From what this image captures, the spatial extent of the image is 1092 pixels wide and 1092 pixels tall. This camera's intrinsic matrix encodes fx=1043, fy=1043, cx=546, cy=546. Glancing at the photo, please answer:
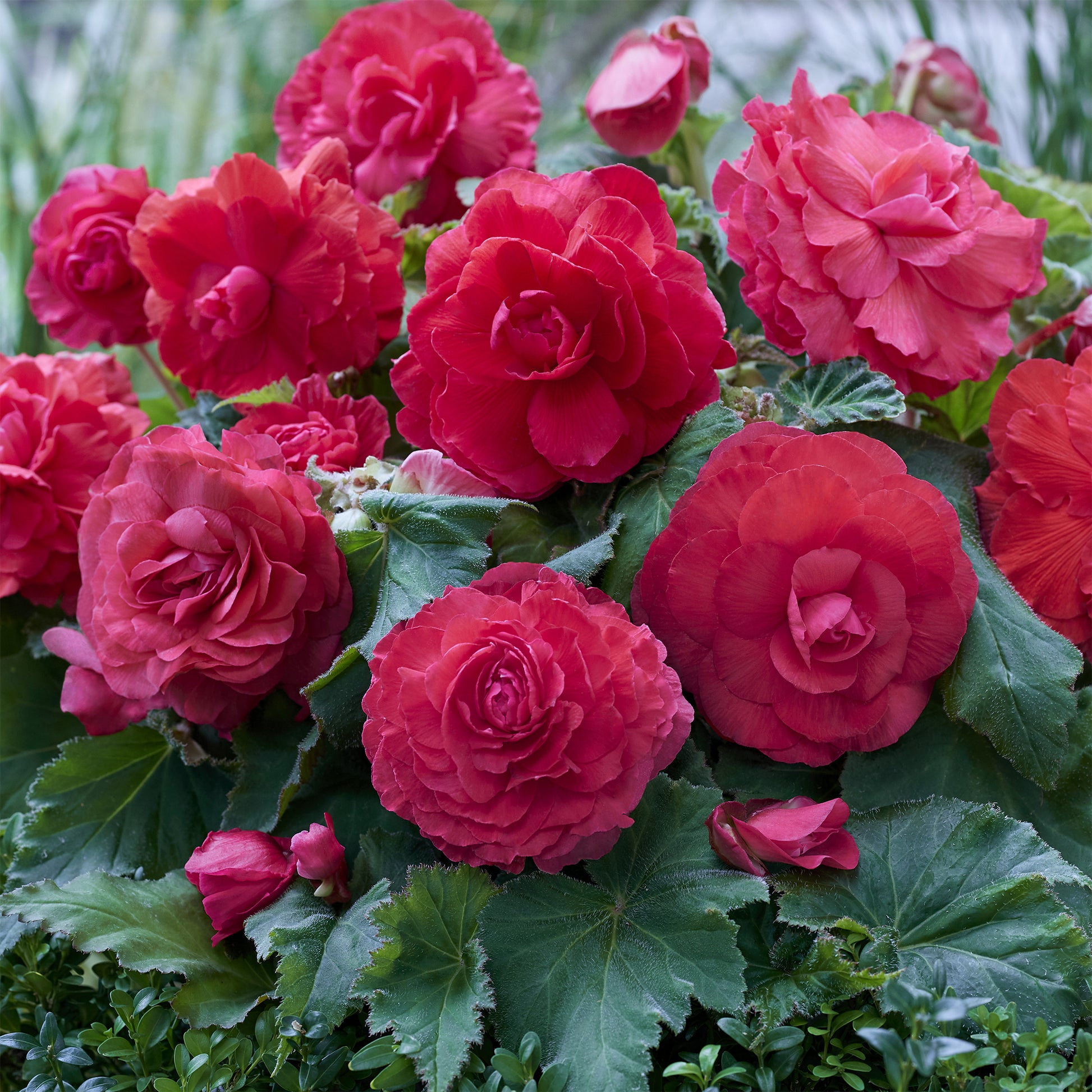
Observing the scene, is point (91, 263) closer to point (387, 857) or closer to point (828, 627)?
point (387, 857)

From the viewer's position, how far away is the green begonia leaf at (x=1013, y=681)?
0.50 m

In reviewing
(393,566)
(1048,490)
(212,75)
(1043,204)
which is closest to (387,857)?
(393,566)

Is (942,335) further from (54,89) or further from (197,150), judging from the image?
(54,89)

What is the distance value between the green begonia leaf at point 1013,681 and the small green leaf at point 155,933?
0.37 metres

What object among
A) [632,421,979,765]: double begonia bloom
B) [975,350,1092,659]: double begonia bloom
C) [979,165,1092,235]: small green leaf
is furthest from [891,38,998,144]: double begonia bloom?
[632,421,979,765]: double begonia bloom

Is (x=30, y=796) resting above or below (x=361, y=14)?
below

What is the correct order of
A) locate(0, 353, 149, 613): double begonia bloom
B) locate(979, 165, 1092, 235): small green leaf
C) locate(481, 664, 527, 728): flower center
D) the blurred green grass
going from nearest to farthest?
1. locate(481, 664, 527, 728): flower center
2. locate(0, 353, 149, 613): double begonia bloom
3. locate(979, 165, 1092, 235): small green leaf
4. the blurred green grass

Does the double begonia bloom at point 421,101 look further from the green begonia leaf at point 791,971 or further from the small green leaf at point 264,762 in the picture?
the green begonia leaf at point 791,971

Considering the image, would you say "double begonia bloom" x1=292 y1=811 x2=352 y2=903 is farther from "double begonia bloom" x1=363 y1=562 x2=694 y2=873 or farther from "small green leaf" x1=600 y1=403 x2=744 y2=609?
"small green leaf" x1=600 y1=403 x2=744 y2=609

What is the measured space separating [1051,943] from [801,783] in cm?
14

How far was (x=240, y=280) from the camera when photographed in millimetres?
604

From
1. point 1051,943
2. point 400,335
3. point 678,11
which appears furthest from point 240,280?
point 678,11

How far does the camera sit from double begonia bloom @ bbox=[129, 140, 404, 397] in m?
0.61

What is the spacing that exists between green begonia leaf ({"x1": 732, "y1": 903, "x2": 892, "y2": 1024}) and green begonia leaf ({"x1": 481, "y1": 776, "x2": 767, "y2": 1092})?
0.03 m
